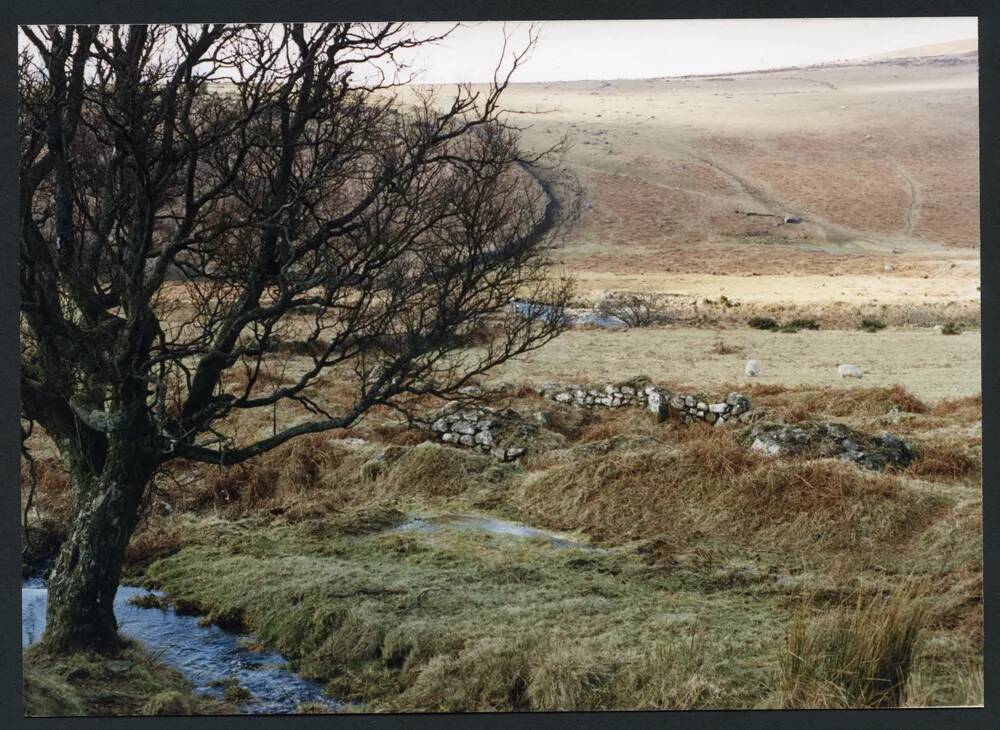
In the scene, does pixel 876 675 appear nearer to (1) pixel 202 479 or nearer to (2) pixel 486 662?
(2) pixel 486 662

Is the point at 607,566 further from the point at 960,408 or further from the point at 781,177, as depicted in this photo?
the point at 781,177

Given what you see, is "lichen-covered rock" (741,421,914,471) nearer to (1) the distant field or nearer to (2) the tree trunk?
(2) the tree trunk

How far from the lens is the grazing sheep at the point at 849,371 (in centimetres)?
1335

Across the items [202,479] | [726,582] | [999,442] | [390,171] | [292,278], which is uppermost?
[390,171]

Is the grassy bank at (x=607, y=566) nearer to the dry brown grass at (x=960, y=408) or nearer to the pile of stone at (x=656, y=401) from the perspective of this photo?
the dry brown grass at (x=960, y=408)

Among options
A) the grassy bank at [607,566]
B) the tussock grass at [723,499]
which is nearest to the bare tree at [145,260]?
the grassy bank at [607,566]

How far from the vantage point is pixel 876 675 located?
531cm

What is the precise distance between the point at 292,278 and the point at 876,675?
3.91 metres

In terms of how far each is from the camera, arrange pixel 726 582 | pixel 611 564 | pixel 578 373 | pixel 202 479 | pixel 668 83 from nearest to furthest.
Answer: pixel 726 582 → pixel 611 564 → pixel 202 479 → pixel 578 373 → pixel 668 83

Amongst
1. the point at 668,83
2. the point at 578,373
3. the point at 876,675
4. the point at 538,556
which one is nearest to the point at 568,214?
the point at 578,373

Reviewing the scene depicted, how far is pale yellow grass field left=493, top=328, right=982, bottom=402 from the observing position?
42.5 feet

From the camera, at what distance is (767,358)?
14.6 meters

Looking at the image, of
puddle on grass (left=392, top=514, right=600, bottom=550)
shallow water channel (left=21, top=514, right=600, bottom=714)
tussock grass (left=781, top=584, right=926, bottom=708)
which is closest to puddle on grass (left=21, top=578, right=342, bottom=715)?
shallow water channel (left=21, top=514, right=600, bottom=714)

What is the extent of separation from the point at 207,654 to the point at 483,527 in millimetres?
3113
